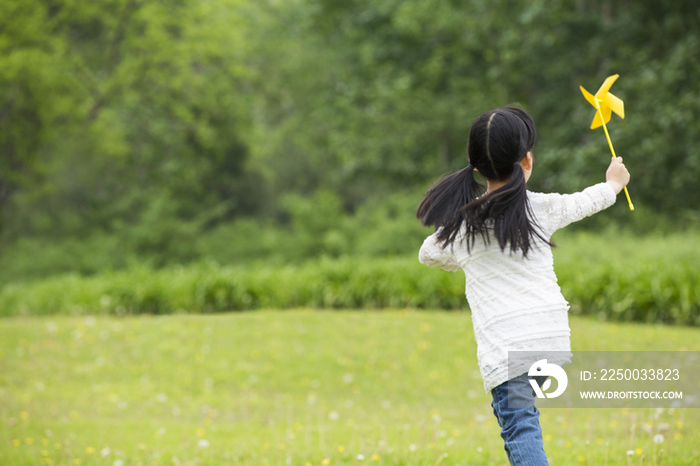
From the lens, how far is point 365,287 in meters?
9.21

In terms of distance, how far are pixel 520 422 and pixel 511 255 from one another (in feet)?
1.92

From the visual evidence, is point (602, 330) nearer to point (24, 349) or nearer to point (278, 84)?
point (24, 349)

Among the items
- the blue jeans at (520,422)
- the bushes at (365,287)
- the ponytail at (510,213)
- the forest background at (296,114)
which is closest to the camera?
the blue jeans at (520,422)

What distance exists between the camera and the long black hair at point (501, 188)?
2080 millimetres

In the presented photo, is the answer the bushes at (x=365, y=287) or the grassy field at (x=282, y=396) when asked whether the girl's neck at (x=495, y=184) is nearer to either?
the grassy field at (x=282, y=396)

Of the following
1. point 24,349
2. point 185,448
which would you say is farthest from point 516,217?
point 24,349

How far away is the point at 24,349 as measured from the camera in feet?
25.5

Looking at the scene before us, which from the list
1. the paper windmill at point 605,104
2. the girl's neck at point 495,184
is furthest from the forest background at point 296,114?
the girl's neck at point 495,184

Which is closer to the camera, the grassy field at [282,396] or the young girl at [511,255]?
the young girl at [511,255]

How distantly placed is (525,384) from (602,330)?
230 inches

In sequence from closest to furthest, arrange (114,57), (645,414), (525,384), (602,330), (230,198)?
(525,384)
(645,414)
(602,330)
(114,57)
(230,198)

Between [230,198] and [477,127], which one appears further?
[230,198]

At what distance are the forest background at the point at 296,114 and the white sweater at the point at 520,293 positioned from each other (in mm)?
9972

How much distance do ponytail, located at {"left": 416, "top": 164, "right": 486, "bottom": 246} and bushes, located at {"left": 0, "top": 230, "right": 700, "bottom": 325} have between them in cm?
653
